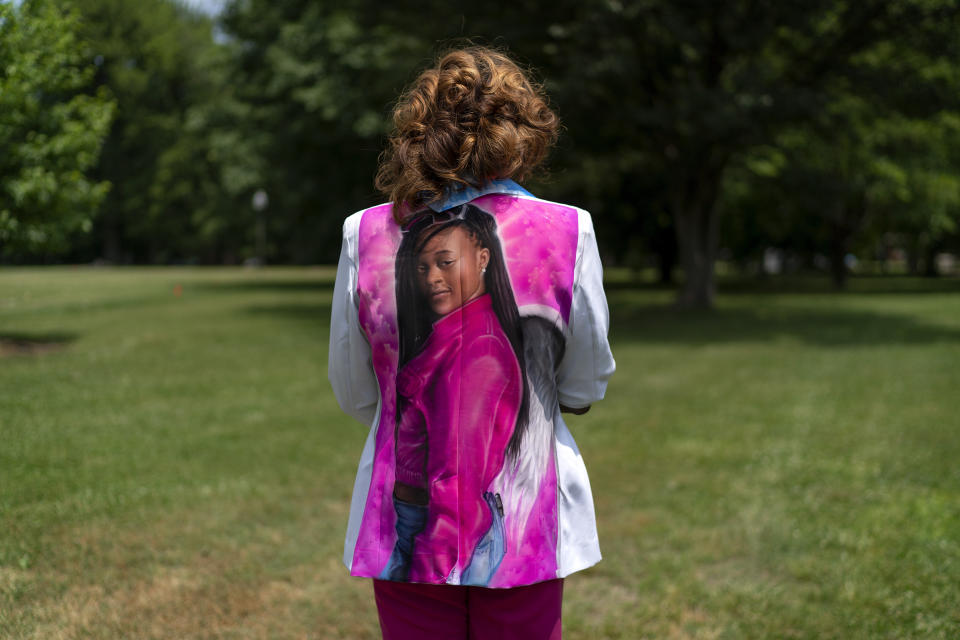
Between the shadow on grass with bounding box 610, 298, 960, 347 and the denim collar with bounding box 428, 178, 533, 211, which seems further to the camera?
the shadow on grass with bounding box 610, 298, 960, 347

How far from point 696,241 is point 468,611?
21.5m

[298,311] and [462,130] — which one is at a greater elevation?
[462,130]

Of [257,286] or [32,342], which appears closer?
[32,342]

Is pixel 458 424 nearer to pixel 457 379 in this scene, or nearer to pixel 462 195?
pixel 457 379

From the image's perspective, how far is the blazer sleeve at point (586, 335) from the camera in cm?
196

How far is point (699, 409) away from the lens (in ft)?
30.1

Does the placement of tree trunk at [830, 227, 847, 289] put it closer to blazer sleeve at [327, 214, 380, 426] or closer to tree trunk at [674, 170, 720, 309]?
tree trunk at [674, 170, 720, 309]

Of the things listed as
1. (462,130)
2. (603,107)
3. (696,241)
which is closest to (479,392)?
(462,130)

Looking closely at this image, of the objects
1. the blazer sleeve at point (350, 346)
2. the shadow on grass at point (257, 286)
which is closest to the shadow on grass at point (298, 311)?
the shadow on grass at point (257, 286)

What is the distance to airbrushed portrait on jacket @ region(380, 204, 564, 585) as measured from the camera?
6.24 feet

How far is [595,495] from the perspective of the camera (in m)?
6.15

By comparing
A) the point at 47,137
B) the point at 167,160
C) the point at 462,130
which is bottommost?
the point at 462,130

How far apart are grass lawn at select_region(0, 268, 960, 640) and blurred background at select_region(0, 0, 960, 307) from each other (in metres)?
2.40

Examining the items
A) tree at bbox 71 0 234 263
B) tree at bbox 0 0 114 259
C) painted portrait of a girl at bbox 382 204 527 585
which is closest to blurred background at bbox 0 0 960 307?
tree at bbox 0 0 114 259
